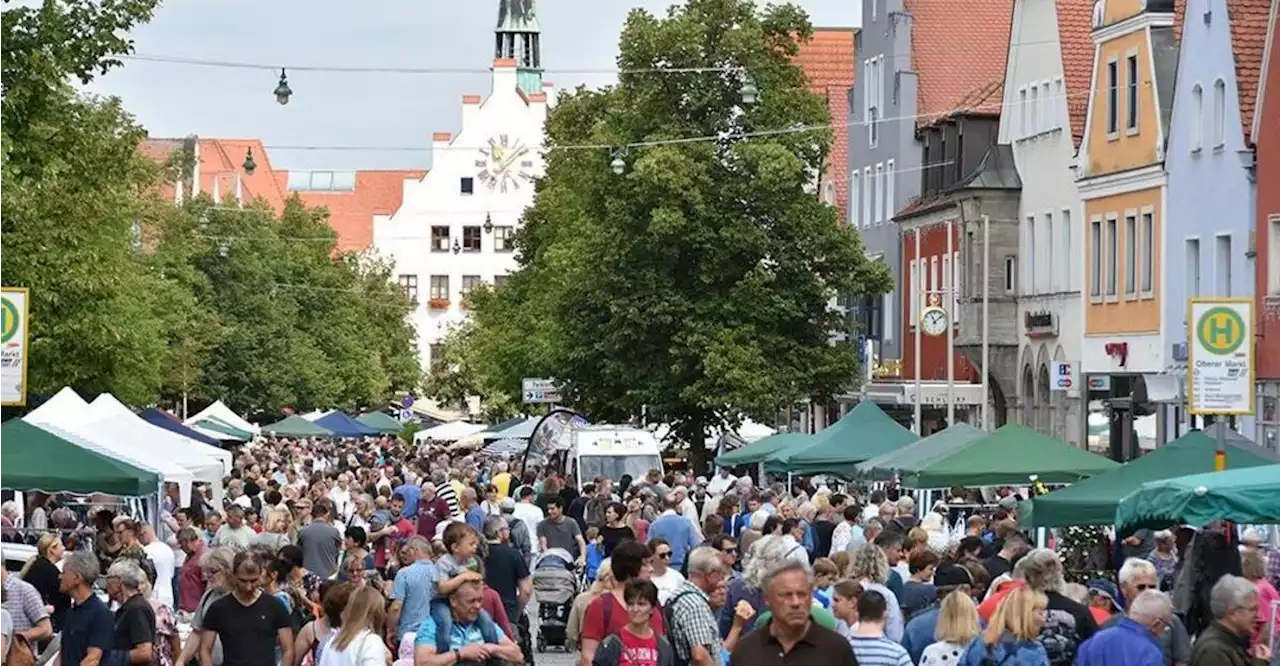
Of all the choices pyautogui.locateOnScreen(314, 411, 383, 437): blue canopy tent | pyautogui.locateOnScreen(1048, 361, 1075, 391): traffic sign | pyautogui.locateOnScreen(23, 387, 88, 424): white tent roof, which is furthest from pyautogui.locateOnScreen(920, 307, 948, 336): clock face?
pyautogui.locateOnScreen(314, 411, 383, 437): blue canopy tent

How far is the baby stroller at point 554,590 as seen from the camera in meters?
28.7

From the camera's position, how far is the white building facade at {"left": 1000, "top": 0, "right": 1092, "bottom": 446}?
185 ft

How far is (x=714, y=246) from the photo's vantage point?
194ft

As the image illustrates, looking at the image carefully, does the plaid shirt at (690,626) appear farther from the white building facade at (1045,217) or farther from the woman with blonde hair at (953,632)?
the white building facade at (1045,217)

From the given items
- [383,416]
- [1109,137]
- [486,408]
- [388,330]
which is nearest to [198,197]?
[383,416]

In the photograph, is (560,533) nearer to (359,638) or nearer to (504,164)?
(359,638)

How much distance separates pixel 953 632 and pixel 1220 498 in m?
3.80

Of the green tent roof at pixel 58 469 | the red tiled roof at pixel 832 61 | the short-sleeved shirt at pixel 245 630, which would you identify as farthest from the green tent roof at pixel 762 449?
the red tiled roof at pixel 832 61

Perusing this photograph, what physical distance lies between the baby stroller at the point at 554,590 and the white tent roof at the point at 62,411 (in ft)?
28.4

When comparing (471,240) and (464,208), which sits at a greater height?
(464,208)

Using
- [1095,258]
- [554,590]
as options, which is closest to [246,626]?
[554,590]

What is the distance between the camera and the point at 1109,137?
53.5 m

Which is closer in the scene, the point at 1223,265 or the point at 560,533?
the point at 560,533

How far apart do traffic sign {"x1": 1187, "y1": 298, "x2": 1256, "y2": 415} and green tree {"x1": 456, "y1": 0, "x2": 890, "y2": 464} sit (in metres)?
34.5
